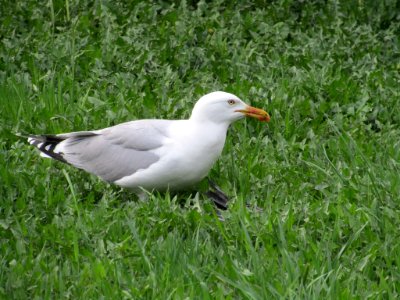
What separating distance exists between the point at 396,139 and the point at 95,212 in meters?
2.09

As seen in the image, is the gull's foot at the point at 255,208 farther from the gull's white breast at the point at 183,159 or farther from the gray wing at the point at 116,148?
the gray wing at the point at 116,148

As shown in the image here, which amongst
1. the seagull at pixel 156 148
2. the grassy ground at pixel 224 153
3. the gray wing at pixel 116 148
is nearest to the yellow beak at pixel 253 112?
the seagull at pixel 156 148

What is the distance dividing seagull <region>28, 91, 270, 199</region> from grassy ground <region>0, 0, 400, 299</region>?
12 centimetres

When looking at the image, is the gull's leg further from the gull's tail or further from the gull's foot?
the gull's tail

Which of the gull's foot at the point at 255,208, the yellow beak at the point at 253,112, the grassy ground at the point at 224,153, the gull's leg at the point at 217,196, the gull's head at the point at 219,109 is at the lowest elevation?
the gull's leg at the point at 217,196

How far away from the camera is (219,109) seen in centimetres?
573

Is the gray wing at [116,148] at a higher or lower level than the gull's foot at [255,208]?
higher

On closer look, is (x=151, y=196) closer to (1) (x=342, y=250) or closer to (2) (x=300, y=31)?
(1) (x=342, y=250)

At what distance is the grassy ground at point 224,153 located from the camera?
4621 mm

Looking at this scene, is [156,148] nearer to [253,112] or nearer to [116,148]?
[116,148]

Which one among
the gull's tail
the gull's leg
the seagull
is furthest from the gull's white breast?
the gull's tail

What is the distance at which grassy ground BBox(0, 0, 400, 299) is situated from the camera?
182 inches

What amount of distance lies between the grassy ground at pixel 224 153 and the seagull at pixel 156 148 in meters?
0.12

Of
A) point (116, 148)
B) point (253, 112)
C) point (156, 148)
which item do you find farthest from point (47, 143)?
point (253, 112)
